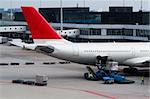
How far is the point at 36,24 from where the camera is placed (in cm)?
5097

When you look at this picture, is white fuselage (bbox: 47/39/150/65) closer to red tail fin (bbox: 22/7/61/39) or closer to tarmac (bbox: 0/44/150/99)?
red tail fin (bbox: 22/7/61/39)

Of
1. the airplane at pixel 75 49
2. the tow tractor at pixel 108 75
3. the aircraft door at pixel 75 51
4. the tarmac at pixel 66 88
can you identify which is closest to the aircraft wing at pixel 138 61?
the airplane at pixel 75 49

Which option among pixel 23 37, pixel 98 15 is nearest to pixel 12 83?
pixel 98 15

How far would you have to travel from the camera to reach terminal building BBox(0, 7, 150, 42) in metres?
89.6

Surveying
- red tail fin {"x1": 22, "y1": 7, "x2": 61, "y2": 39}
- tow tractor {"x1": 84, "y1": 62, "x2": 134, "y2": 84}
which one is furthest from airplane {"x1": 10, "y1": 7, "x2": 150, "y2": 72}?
tow tractor {"x1": 84, "y1": 62, "x2": 134, "y2": 84}

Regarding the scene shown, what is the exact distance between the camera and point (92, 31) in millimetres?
99875

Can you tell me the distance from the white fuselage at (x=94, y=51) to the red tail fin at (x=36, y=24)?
126cm

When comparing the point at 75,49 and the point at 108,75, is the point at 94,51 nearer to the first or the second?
the point at 75,49

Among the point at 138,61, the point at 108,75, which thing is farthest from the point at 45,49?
the point at 138,61

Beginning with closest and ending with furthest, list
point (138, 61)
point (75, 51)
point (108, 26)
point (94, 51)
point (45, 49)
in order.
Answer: point (45, 49) < point (75, 51) < point (94, 51) < point (138, 61) < point (108, 26)

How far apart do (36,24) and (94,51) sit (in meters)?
7.04

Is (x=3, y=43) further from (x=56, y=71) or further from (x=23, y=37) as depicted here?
(x=56, y=71)

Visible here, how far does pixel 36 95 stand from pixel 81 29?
6878 cm

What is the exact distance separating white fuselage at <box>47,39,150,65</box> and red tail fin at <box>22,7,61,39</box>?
1.26m
